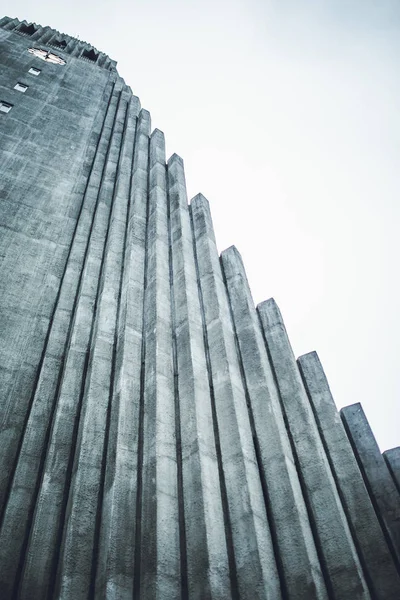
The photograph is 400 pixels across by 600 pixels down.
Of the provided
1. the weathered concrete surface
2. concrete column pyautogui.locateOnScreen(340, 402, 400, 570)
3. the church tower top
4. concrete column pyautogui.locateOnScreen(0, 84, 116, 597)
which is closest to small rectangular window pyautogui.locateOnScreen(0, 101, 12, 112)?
the weathered concrete surface

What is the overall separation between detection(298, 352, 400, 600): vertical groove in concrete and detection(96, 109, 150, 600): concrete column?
14.6 feet

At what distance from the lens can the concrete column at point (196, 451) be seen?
706 centimetres

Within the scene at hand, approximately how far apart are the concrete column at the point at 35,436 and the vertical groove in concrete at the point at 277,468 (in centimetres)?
502

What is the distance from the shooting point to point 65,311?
1268 centimetres

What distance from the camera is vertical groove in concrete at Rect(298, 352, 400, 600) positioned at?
7.36m

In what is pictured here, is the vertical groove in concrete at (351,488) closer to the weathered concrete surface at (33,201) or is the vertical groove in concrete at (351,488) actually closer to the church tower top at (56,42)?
the weathered concrete surface at (33,201)

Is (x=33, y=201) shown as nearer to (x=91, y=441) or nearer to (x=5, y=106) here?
(x=5, y=106)

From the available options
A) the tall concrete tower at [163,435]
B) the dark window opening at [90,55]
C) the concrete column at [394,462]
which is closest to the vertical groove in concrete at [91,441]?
the tall concrete tower at [163,435]

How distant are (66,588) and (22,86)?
26417 millimetres

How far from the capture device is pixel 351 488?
8.77m

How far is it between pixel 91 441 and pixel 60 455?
80cm

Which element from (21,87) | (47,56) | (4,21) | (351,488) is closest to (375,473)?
(351,488)

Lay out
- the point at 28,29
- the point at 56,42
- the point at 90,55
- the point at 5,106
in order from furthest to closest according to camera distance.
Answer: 1. the point at 90,55
2. the point at 28,29
3. the point at 56,42
4. the point at 5,106

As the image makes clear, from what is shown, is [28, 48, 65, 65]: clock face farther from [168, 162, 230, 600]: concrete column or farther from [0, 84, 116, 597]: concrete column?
[168, 162, 230, 600]: concrete column
